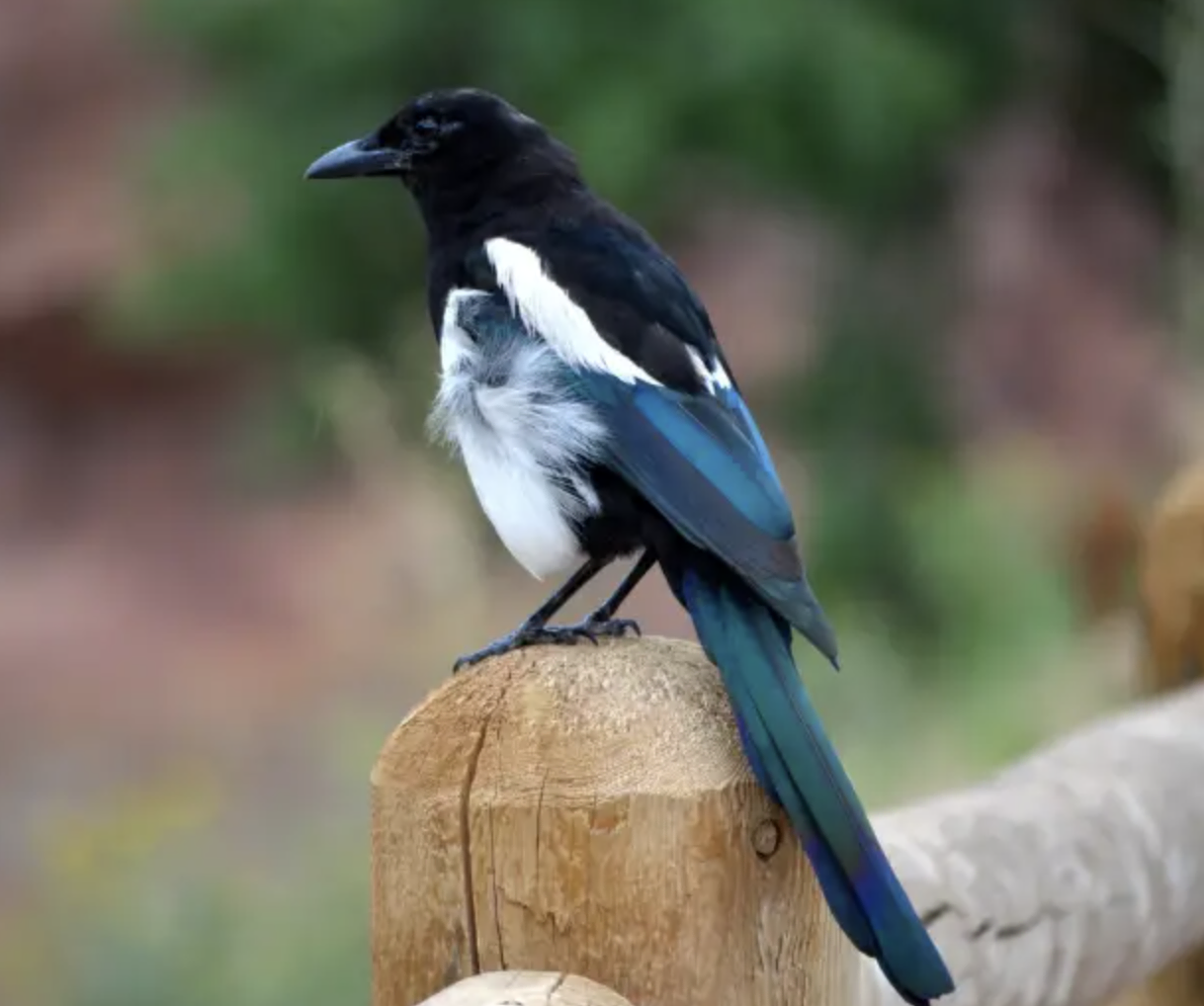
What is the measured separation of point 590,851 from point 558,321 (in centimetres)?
62

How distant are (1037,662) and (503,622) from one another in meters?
1.95

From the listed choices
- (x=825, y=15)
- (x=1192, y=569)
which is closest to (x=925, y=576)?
(x=825, y=15)

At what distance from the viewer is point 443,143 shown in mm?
1924

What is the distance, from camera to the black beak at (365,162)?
1965 mm

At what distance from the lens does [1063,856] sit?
138 centimetres

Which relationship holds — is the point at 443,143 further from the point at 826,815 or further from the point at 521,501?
the point at 826,815

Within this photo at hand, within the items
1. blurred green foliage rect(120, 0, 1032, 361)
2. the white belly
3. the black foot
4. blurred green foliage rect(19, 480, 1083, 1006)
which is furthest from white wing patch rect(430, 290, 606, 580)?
blurred green foliage rect(120, 0, 1032, 361)

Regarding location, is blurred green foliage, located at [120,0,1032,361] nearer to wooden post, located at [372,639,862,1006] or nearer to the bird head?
the bird head

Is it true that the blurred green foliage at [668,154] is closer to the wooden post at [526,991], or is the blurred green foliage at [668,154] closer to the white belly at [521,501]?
the white belly at [521,501]

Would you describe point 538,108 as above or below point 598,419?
below

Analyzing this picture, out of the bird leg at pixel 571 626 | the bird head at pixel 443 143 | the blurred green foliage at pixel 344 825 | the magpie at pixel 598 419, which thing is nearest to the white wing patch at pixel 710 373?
the magpie at pixel 598 419

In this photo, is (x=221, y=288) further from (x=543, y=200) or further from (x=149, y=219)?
(x=543, y=200)

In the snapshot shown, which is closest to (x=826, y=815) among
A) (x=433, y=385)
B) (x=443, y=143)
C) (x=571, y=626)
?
(x=571, y=626)

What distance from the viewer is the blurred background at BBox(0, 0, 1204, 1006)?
390cm
